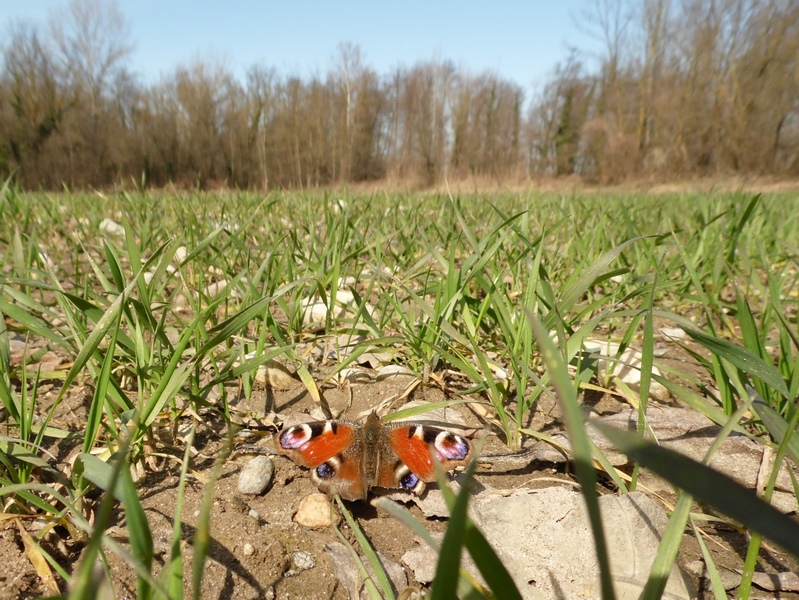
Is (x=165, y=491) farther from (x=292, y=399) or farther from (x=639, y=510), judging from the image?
(x=639, y=510)

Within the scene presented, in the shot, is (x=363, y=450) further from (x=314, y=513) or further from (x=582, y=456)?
(x=582, y=456)

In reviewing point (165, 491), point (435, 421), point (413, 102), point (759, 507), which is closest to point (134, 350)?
point (165, 491)

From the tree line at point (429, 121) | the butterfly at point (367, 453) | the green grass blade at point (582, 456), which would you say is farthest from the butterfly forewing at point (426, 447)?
the tree line at point (429, 121)

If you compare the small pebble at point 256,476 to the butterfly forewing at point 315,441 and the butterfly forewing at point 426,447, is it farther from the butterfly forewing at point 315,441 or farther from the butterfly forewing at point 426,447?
the butterfly forewing at point 426,447

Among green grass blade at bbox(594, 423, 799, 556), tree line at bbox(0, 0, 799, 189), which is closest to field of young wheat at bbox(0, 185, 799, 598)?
green grass blade at bbox(594, 423, 799, 556)

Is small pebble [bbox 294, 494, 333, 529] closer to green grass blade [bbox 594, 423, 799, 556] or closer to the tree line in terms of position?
green grass blade [bbox 594, 423, 799, 556]
